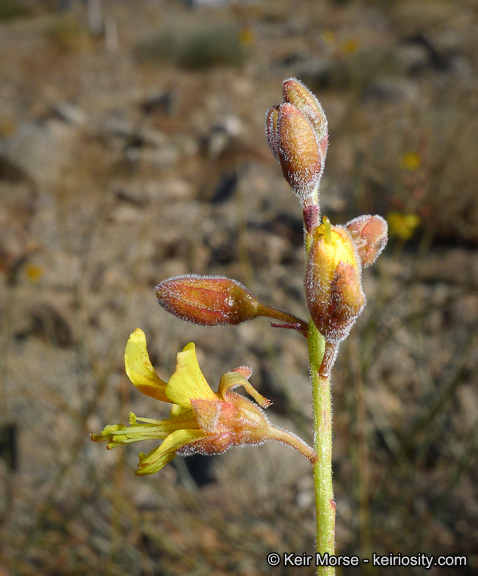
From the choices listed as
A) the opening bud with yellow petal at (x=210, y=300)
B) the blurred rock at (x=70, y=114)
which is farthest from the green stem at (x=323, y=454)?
the blurred rock at (x=70, y=114)

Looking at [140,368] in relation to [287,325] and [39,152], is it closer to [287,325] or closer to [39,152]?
[287,325]

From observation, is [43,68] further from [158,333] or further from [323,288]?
[323,288]

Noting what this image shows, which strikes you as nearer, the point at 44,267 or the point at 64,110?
the point at 44,267

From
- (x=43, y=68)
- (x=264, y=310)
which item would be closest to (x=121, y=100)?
(x=43, y=68)

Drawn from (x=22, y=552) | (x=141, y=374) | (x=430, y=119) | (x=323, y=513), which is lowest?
(x=22, y=552)

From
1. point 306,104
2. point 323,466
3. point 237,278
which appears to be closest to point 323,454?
point 323,466

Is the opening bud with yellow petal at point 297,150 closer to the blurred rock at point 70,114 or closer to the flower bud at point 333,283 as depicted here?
the flower bud at point 333,283

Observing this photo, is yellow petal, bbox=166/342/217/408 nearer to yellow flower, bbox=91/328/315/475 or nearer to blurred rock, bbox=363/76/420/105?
yellow flower, bbox=91/328/315/475
